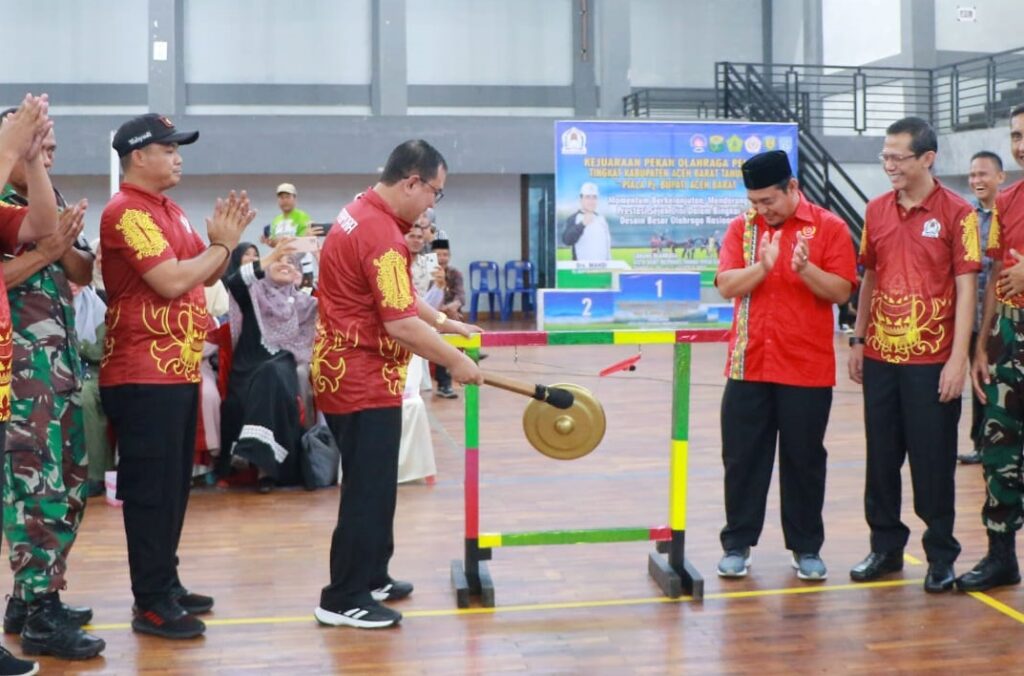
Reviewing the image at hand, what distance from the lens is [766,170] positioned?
13.5ft

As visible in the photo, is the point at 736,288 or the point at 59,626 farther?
the point at 736,288

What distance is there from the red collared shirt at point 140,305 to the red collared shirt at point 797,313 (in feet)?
6.29

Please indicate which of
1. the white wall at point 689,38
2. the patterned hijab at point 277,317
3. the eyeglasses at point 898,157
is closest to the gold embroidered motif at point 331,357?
the eyeglasses at point 898,157

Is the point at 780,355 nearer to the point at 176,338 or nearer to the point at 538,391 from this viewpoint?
the point at 538,391

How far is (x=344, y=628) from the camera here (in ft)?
12.5

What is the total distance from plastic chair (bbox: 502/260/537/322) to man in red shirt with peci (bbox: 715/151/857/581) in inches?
552

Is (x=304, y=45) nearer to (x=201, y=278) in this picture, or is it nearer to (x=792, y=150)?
(x=792, y=150)

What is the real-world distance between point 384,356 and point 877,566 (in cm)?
196

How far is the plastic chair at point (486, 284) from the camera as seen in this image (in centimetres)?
1822

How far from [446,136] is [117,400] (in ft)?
45.4

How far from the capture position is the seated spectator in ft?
19.6

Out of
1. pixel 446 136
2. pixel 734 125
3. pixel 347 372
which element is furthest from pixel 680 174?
pixel 347 372

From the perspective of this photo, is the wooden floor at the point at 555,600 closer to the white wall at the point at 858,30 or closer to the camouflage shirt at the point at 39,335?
the camouflage shirt at the point at 39,335

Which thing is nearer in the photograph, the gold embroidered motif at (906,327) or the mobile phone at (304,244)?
the gold embroidered motif at (906,327)
